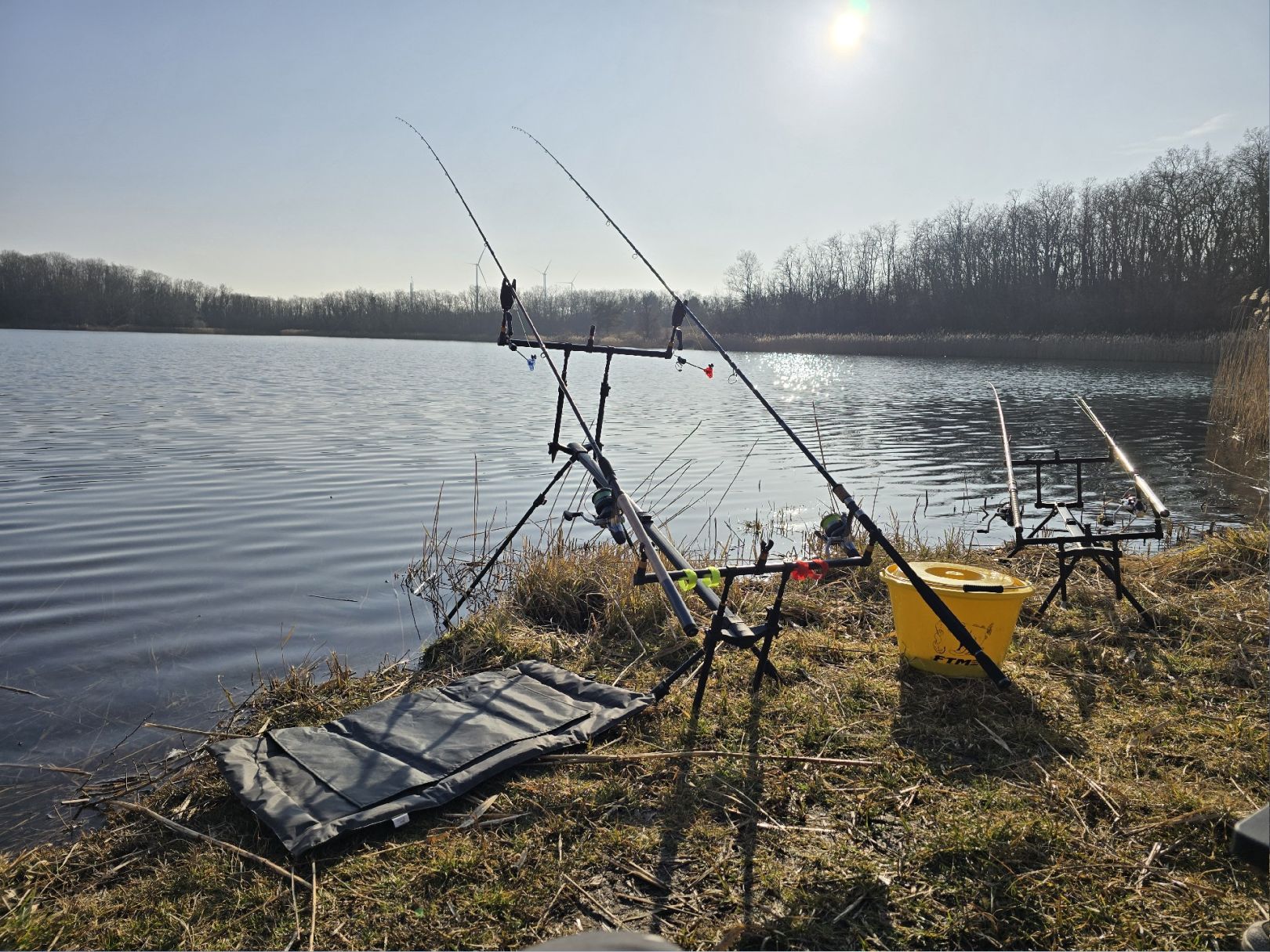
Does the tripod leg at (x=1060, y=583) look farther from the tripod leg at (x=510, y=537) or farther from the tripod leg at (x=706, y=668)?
the tripod leg at (x=510, y=537)

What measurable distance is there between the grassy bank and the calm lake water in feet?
3.38

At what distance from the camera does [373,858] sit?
239cm

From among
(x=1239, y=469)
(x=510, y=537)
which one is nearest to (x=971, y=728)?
(x=510, y=537)

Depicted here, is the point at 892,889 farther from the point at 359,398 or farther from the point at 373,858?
the point at 359,398

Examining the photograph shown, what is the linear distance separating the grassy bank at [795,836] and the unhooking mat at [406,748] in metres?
0.07

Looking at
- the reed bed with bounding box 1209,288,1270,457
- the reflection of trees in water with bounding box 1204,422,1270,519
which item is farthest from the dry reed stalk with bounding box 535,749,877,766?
the reed bed with bounding box 1209,288,1270,457

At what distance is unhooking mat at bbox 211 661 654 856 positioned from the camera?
2.58 metres

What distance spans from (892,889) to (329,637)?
3.87 meters

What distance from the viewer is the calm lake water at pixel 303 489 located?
4.53 m

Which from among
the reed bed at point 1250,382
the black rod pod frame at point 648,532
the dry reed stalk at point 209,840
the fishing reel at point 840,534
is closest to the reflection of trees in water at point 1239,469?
the reed bed at point 1250,382

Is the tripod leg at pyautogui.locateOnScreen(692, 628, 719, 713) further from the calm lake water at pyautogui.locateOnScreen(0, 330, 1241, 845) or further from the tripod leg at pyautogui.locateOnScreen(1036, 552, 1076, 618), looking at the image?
the calm lake water at pyautogui.locateOnScreen(0, 330, 1241, 845)

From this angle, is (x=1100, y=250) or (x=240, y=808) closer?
(x=240, y=808)

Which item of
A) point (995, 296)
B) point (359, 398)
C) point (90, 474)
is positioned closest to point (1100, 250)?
point (995, 296)

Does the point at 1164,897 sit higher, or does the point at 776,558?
the point at 776,558
